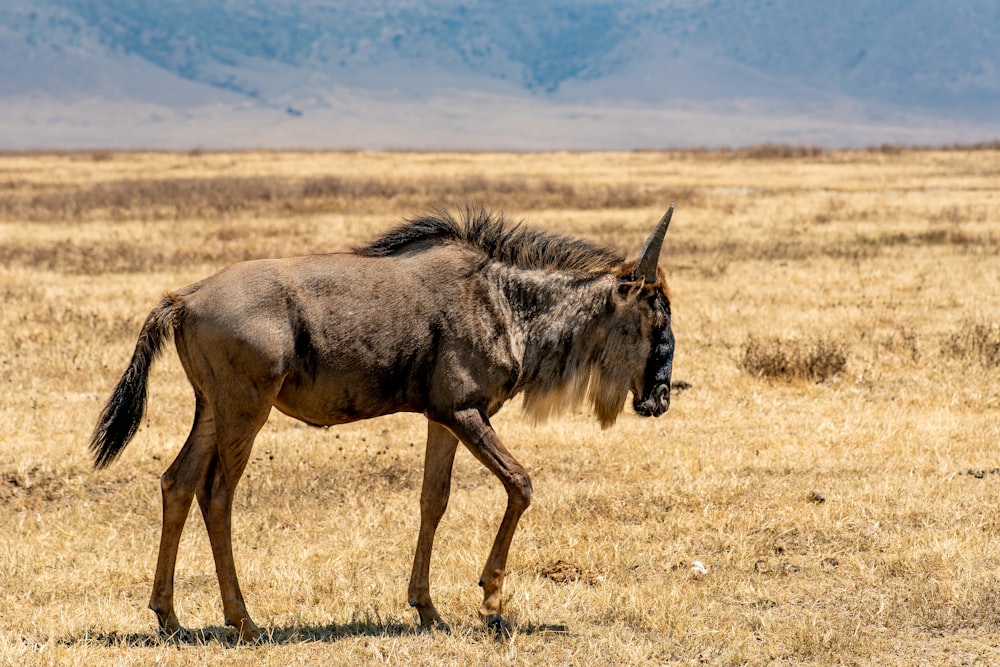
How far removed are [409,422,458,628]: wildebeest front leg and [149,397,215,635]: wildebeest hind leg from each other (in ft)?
3.66

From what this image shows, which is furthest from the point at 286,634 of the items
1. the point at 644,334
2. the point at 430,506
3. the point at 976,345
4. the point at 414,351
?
the point at 976,345

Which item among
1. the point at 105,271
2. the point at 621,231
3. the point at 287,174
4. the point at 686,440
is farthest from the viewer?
the point at 287,174

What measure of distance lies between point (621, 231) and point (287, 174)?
27033 millimetres

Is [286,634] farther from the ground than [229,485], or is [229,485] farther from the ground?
[229,485]

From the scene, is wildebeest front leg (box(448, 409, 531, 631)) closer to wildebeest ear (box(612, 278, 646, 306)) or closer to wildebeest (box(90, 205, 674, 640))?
wildebeest (box(90, 205, 674, 640))

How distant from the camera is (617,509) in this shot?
8133mm

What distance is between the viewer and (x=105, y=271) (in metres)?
18.8

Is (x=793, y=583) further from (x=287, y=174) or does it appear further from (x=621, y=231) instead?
(x=287, y=174)

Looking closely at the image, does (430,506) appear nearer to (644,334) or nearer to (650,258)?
(644,334)

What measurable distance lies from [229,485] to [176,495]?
31 centimetres

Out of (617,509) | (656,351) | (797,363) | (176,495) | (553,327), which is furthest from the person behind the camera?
(797,363)

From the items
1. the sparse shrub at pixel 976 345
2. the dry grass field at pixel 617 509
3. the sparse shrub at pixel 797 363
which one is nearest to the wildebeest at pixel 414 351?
the dry grass field at pixel 617 509

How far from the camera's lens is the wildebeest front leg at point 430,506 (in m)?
6.35

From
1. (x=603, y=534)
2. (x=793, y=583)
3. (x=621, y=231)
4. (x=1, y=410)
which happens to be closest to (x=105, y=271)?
(x=1, y=410)
